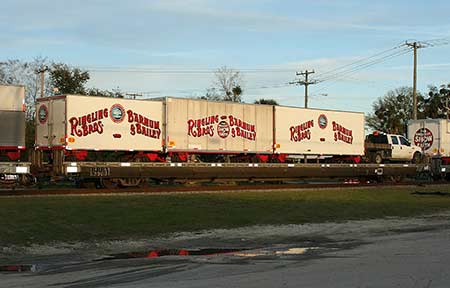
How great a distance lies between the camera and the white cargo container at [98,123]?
27.2m

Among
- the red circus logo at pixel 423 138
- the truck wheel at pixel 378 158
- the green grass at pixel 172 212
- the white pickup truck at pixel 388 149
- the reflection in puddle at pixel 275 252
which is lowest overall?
the reflection in puddle at pixel 275 252

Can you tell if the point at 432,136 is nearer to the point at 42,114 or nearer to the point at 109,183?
the point at 109,183

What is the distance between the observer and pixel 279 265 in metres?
10.6

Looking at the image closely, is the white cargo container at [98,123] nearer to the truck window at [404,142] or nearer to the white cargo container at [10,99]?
the white cargo container at [10,99]

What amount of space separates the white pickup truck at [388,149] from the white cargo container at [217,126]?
8.84 metres

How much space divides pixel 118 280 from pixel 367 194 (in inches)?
760

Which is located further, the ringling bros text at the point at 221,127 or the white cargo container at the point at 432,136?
the white cargo container at the point at 432,136

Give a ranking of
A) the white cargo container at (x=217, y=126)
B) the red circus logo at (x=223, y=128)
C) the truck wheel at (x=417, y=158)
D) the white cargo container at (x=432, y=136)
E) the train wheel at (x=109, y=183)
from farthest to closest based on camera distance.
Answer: the white cargo container at (x=432, y=136) < the truck wheel at (x=417, y=158) < the red circus logo at (x=223, y=128) < the white cargo container at (x=217, y=126) < the train wheel at (x=109, y=183)

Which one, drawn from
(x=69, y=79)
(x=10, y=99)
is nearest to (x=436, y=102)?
(x=69, y=79)

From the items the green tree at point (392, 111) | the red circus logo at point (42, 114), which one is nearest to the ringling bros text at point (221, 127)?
the red circus logo at point (42, 114)

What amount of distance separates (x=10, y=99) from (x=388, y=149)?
23949 millimetres

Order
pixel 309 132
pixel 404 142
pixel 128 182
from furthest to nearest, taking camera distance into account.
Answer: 1. pixel 404 142
2. pixel 309 132
3. pixel 128 182

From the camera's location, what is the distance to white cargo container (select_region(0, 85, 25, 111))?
23672 millimetres

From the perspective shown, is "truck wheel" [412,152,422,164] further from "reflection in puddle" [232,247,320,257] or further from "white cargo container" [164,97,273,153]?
"reflection in puddle" [232,247,320,257]
